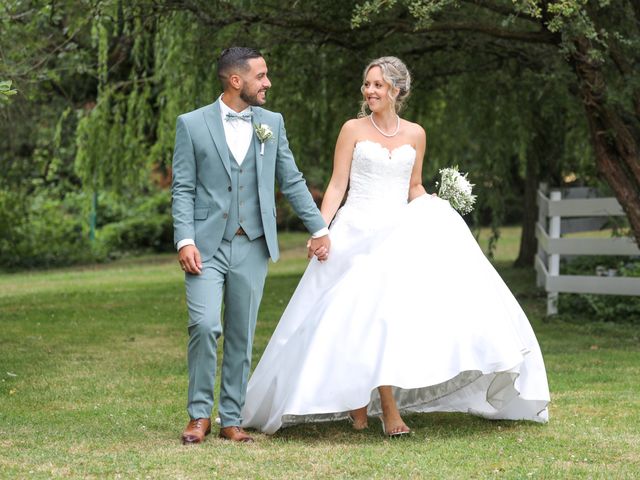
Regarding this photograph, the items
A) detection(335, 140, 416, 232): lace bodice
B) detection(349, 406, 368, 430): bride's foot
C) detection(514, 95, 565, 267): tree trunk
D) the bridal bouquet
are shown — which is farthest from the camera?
detection(514, 95, 565, 267): tree trunk

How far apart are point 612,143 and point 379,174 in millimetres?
4830

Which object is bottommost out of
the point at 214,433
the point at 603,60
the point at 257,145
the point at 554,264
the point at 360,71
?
the point at 554,264

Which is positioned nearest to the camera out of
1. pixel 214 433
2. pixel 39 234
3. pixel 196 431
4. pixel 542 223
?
pixel 196 431

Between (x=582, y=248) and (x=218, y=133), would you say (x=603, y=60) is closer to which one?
(x=582, y=248)

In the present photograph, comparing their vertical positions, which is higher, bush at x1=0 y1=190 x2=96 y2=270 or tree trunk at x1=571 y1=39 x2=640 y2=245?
tree trunk at x1=571 y1=39 x2=640 y2=245

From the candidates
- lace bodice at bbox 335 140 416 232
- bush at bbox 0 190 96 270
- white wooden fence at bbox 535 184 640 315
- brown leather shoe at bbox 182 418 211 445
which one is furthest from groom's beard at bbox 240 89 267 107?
bush at bbox 0 190 96 270

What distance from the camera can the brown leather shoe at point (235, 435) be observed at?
607 centimetres

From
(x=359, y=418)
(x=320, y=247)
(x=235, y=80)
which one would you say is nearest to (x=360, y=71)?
(x=320, y=247)

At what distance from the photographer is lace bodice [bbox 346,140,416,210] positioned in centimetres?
676

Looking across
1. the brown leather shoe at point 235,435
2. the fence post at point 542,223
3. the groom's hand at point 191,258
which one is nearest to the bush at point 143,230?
the fence post at point 542,223

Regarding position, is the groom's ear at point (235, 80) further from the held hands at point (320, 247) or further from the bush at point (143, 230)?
the bush at point (143, 230)

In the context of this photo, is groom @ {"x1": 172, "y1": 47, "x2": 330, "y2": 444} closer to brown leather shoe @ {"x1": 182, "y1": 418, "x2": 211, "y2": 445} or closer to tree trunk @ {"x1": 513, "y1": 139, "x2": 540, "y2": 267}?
brown leather shoe @ {"x1": 182, "y1": 418, "x2": 211, "y2": 445}

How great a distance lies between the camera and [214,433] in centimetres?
637

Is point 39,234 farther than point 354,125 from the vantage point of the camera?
Yes
